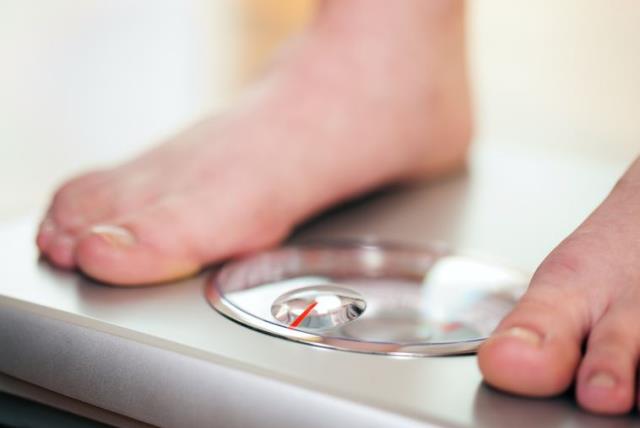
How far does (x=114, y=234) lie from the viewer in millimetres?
713

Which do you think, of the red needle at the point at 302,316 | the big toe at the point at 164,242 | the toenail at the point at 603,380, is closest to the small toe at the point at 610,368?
the toenail at the point at 603,380

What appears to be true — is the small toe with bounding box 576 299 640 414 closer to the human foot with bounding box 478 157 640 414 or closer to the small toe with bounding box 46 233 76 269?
the human foot with bounding box 478 157 640 414

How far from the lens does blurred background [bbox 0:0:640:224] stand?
1196mm

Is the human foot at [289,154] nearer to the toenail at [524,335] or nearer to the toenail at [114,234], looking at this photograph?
the toenail at [114,234]

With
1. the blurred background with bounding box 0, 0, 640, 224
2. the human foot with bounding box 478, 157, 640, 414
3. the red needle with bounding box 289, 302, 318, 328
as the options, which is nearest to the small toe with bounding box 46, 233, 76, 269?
the red needle with bounding box 289, 302, 318, 328

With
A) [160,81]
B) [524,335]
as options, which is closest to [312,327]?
[524,335]

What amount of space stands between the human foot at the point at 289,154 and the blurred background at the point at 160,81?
208 mm

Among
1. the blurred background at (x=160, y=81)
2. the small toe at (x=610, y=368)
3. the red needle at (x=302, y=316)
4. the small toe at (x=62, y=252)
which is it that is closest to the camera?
the small toe at (x=610, y=368)

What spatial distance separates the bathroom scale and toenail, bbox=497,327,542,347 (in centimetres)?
3

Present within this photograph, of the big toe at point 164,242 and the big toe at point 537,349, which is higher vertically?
the big toe at point 164,242

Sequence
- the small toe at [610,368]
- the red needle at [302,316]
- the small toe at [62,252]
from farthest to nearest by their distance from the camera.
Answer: the small toe at [62,252] < the red needle at [302,316] < the small toe at [610,368]

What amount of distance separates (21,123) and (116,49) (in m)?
0.29

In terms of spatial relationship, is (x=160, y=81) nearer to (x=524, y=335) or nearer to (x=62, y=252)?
(x=62, y=252)

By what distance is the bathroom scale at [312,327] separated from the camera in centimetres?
50
